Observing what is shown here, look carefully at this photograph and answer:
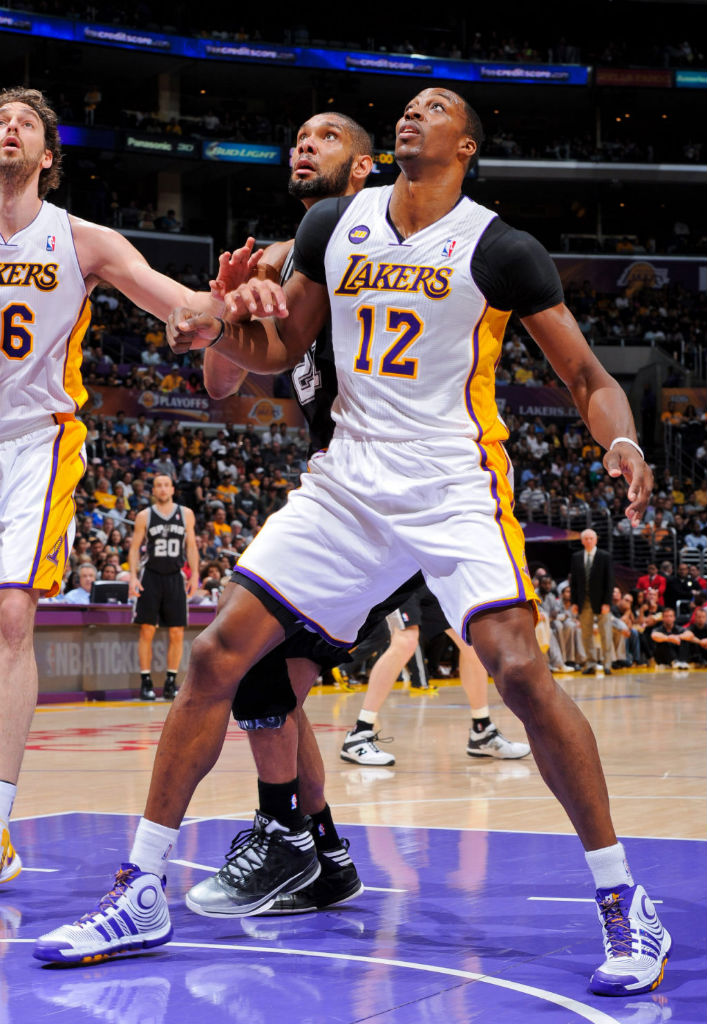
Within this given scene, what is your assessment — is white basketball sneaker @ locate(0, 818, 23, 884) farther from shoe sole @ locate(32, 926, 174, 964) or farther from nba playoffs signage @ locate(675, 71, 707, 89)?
nba playoffs signage @ locate(675, 71, 707, 89)

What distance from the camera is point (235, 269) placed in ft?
10.1

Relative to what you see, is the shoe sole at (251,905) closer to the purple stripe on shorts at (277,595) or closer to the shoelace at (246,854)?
the shoelace at (246,854)

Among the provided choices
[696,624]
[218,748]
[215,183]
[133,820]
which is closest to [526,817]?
[133,820]

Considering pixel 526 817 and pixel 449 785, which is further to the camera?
pixel 449 785

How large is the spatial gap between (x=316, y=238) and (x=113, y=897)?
5.91 feet

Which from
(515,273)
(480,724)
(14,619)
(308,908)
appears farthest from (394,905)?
(480,724)

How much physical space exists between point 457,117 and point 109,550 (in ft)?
37.1

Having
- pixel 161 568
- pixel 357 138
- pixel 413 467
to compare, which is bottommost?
pixel 161 568

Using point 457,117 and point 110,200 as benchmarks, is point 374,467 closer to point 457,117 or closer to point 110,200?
point 457,117

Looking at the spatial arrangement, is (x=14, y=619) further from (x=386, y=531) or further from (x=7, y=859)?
(x=386, y=531)

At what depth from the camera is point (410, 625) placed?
7.70 meters

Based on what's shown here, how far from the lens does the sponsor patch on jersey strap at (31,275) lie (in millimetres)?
3961


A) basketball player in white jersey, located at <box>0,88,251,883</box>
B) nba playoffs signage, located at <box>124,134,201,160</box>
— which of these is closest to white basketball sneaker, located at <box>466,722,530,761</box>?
basketball player in white jersey, located at <box>0,88,251,883</box>

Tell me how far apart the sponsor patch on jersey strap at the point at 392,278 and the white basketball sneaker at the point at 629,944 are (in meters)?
1.56
